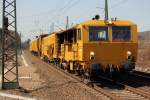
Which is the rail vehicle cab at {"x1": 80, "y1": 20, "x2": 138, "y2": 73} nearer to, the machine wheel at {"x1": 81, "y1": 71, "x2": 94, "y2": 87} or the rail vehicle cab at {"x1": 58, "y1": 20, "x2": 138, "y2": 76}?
the rail vehicle cab at {"x1": 58, "y1": 20, "x2": 138, "y2": 76}

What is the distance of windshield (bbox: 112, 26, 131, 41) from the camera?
20188 mm

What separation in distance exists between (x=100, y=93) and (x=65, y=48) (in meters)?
9.24

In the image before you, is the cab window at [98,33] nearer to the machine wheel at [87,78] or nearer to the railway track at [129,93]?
the machine wheel at [87,78]

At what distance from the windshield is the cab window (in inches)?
17.8

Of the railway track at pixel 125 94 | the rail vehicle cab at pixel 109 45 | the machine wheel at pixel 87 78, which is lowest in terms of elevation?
the railway track at pixel 125 94

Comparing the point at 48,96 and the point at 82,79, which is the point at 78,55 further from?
the point at 48,96

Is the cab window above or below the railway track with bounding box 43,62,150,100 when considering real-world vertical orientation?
above

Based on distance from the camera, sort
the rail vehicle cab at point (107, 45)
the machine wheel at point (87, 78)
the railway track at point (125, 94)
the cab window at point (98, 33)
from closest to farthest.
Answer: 1. the railway track at point (125, 94)
2. the rail vehicle cab at point (107, 45)
3. the cab window at point (98, 33)
4. the machine wheel at point (87, 78)

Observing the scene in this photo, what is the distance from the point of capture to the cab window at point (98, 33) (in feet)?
65.2

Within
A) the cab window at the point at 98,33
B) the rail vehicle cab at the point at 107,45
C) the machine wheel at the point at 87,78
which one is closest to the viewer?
the rail vehicle cab at the point at 107,45

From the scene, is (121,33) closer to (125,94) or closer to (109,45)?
(109,45)

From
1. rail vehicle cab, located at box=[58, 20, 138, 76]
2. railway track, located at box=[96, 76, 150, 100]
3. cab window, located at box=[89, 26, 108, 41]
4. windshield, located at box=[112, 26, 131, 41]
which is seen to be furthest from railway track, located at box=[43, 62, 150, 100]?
windshield, located at box=[112, 26, 131, 41]

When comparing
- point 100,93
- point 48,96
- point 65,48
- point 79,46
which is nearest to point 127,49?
point 79,46

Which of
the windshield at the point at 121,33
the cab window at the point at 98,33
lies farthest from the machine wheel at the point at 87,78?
the windshield at the point at 121,33
